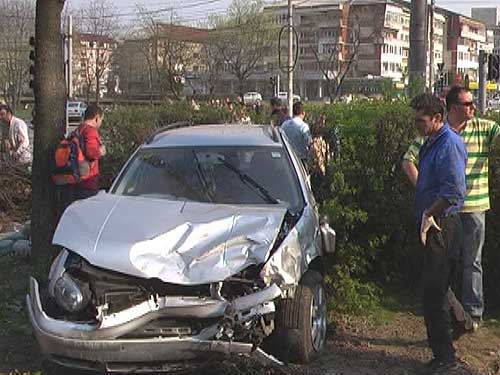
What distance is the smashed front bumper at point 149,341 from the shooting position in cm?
479

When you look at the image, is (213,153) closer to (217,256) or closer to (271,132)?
(271,132)

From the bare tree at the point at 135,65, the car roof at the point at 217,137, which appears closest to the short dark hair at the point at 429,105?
the car roof at the point at 217,137

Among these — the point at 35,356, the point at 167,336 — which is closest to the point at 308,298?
the point at 167,336

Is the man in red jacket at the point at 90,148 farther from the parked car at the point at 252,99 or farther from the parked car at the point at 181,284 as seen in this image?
the parked car at the point at 252,99

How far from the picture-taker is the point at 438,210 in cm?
525

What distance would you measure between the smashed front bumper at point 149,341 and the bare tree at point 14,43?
129 feet

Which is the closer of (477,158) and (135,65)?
(477,158)

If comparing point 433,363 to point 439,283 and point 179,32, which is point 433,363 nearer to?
point 439,283

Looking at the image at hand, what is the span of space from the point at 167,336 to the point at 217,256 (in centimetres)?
60

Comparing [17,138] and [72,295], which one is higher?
[17,138]

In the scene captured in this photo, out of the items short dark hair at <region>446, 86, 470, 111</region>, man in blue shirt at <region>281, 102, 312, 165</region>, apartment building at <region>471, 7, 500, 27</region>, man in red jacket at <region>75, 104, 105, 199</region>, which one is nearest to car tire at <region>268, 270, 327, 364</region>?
short dark hair at <region>446, 86, 470, 111</region>

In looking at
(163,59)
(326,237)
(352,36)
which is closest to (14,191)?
(326,237)

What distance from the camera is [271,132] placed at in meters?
7.20

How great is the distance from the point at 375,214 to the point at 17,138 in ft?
22.6
